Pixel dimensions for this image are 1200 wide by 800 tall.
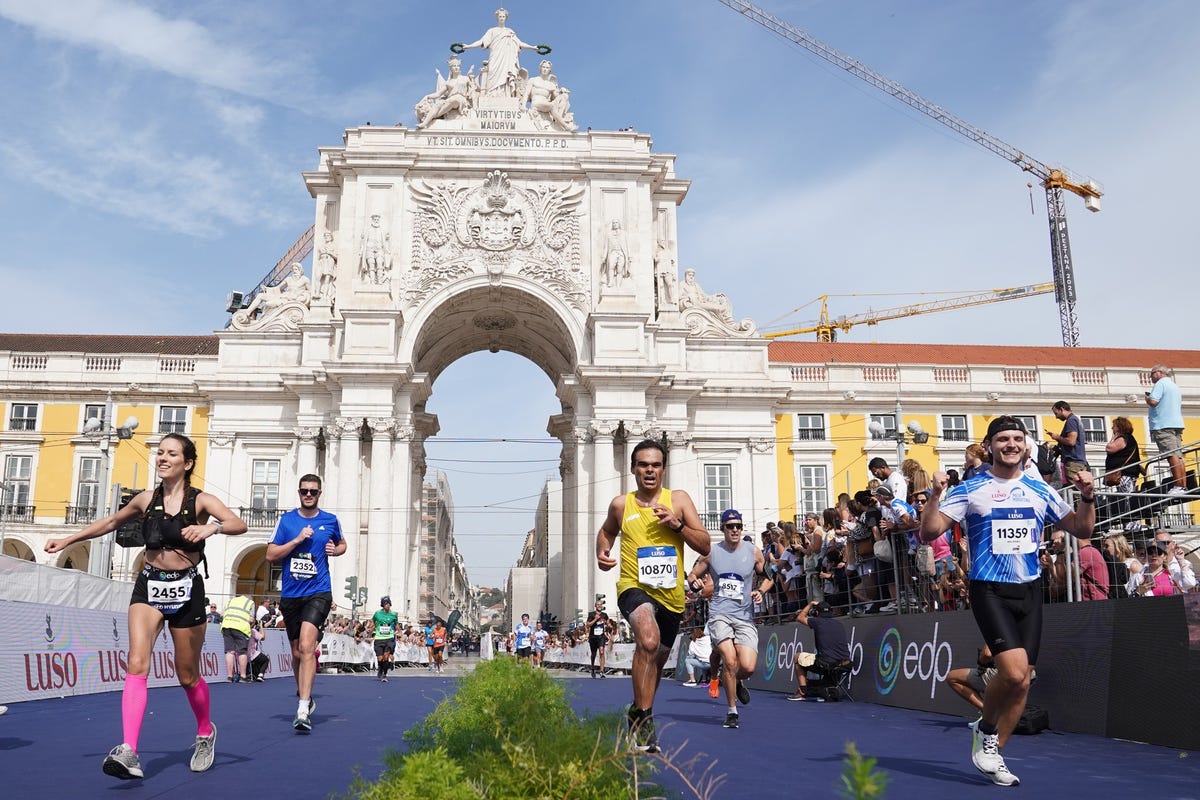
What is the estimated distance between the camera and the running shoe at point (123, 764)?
20.6 feet

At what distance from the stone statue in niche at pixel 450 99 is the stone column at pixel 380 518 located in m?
13.1

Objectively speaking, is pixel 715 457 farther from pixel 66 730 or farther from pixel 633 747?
pixel 633 747

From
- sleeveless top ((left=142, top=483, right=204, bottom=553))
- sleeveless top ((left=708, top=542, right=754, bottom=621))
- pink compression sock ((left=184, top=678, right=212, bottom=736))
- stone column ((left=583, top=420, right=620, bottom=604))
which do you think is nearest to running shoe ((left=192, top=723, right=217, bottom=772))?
pink compression sock ((left=184, top=678, right=212, bottom=736))

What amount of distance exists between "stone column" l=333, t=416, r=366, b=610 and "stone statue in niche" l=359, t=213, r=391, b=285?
18.6ft

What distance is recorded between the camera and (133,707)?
6.82 m

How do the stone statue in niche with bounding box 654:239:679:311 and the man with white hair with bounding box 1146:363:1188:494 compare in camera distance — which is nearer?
the man with white hair with bounding box 1146:363:1188:494

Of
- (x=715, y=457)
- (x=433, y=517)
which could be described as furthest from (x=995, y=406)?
(x=433, y=517)

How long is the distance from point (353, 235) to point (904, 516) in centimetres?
3295

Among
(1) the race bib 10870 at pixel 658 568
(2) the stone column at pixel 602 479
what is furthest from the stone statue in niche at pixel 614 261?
(1) the race bib 10870 at pixel 658 568

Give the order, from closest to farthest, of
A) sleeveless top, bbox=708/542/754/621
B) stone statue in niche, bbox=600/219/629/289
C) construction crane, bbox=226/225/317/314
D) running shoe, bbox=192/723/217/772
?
running shoe, bbox=192/723/217/772 → sleeveless top, bbox=708/542/754/621 → stone statue in niche, bbox=600/219/629/289 → construction crane, bbox=226/225/317/314

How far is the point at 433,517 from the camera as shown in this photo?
96188mm

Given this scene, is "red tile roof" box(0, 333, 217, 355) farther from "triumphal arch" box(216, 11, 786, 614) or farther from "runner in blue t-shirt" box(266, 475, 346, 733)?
"runner in blue t-shirt" box(266, 475, 346, 733)

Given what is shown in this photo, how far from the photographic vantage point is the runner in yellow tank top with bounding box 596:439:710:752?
7629 mm

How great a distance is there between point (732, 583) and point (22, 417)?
1622 inches
